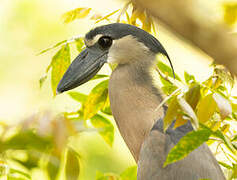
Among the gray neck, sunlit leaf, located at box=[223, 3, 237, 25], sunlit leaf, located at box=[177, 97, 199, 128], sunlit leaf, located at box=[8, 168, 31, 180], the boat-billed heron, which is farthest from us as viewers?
the gray neck

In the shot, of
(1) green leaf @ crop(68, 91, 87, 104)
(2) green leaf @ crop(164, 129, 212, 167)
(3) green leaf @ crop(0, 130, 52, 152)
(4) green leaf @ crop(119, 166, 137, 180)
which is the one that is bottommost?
(4) green leaf @ crop(119, 166, 137, 180)

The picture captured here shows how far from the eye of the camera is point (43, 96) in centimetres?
390

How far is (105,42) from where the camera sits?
1.63 metres

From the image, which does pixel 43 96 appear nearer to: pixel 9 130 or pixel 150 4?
pixel 9 130

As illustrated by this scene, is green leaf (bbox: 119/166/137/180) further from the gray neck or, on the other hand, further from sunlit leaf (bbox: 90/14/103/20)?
sunlit leaf (bbox: 90/14/103/20)

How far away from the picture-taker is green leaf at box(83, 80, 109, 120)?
4.75ft

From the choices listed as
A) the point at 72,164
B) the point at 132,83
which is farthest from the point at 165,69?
the point at 72,164

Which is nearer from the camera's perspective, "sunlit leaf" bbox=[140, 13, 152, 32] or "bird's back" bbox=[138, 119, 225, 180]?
"bird's back" bbox=[138, 119, 225, 180]

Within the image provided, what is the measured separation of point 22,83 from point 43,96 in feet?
1.33

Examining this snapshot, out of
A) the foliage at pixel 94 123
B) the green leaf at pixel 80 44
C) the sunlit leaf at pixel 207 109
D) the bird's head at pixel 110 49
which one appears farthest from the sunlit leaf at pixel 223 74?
the green leaf at pixel 80 44

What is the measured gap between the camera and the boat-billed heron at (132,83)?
4.55ft

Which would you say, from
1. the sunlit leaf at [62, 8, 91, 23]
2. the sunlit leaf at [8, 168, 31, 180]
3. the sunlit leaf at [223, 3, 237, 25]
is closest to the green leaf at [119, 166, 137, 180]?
the sunlit leaf at [8, 168, 31, 180]

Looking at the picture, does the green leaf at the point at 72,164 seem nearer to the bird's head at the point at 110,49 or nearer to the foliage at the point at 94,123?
the foliage at the point at 94,123

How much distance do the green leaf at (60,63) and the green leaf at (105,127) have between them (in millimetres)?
199
